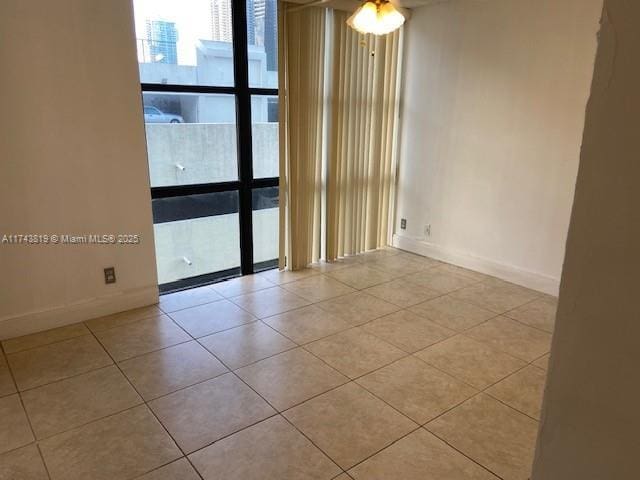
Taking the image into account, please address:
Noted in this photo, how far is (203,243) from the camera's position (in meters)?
4.05

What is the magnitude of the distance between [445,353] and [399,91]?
2.92m

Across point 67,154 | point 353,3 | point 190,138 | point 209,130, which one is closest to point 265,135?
point 209,130

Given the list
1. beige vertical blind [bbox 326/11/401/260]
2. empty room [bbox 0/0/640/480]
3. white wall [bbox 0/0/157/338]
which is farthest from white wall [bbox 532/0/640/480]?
beige vertical blind [bbox 326/11/401/260]

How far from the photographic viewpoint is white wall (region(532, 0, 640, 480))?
1.75ft

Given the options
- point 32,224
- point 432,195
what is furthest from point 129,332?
point 432,195

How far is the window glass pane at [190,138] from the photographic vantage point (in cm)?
356

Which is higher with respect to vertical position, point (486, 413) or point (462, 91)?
point (462, 91)

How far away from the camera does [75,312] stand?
3260 millimetres

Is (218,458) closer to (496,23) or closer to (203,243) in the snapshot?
(203,243)

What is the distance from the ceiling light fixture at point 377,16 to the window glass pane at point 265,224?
6.15ft

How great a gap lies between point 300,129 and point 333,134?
1.28 ft

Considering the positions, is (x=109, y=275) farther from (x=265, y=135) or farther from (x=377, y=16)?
(x=377, y=16)

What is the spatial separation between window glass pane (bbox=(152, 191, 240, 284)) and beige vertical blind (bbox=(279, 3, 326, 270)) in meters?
0.47

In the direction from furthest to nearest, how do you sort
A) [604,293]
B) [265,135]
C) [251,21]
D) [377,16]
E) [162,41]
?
[265,135], [251,21], [162,41], [377,16], [604,293]
